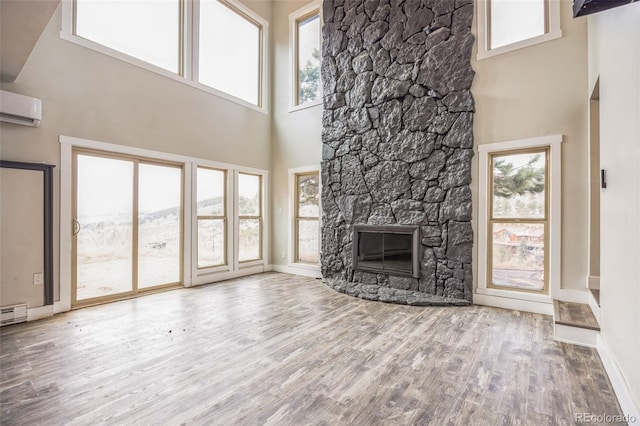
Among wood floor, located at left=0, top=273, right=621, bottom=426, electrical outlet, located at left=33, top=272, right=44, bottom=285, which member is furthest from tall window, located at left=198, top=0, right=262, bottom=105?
wood floor, located at left=0, top=273, right=621, bottom=426

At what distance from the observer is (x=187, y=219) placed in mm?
5129

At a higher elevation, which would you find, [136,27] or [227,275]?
[136,27]

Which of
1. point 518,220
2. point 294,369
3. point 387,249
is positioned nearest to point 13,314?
point 294,369

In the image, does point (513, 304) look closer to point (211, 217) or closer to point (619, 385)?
point (619, 385)

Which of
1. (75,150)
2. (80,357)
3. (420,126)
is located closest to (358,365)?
(80,357)

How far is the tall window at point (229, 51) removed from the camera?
556 centimetres

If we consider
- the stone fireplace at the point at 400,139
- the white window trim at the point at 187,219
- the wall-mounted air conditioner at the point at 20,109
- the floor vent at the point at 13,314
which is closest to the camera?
the wall-mounted air conditioner at the point at 20,109

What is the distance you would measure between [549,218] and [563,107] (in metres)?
1.35

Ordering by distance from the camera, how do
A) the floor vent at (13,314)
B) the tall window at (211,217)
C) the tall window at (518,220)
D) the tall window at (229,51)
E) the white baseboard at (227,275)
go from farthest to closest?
1. the tall window at (229,51)
2. the tall window at (211,217)
3. the white baseboard at (227,275)
4. the tall window at (518,220)
5. the floor vent at (13,314)

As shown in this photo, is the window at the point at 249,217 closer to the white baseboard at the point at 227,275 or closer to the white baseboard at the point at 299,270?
the white baseboard at the point at 227,275

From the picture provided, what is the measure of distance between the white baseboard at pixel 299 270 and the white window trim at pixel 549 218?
110 inches

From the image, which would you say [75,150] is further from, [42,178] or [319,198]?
[319,198]

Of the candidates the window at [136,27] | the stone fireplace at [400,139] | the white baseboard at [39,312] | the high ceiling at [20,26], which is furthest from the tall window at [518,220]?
the white baseboard at [39,312]

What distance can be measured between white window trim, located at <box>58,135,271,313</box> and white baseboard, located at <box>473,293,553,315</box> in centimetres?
406
